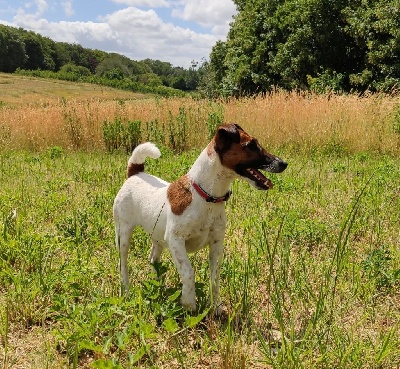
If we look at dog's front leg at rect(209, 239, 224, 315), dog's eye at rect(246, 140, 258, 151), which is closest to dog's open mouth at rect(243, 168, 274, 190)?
dog's eye at rect(246, 140, 258, 151)

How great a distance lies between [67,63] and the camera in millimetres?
121688

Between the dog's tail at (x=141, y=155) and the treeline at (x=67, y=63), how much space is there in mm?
69846

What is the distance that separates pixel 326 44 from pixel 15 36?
99.3m

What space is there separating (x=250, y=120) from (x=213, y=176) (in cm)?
801

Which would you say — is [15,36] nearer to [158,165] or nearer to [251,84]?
[251,84]

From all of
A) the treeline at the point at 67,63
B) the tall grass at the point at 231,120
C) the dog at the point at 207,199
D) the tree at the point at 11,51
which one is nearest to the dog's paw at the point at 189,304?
Answer: the dog at the point at 207,199

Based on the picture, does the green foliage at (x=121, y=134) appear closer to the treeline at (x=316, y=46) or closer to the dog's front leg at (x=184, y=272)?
the dog's front leg at (x=184, y=272)

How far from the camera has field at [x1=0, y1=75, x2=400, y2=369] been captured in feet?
7.70

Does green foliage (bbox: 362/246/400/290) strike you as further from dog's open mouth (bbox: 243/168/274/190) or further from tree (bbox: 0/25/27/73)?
tree (bbox: 0/25/27/73)

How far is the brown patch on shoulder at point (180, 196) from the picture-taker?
109 inches

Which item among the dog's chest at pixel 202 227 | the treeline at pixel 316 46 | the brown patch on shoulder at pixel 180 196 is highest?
the treeline at pixel 316 46

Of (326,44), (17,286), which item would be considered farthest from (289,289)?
(326,44)

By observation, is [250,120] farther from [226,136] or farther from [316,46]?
[316,46]

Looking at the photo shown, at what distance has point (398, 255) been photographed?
3.58 metres
